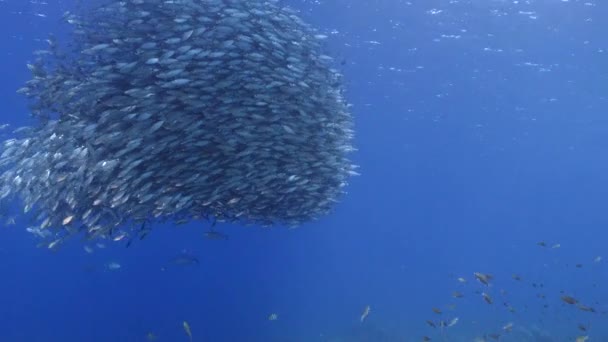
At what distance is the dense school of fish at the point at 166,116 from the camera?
949 cm

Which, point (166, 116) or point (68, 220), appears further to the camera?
point (68, 220)

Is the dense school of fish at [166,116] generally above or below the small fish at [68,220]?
above

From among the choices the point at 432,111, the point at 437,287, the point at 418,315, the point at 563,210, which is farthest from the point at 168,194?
the point at 563,210

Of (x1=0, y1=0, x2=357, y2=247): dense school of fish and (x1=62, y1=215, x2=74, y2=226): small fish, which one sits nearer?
(x1=0, y1=0, x2=357, y2=247): dense school of fish

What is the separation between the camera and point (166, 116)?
9.51 m

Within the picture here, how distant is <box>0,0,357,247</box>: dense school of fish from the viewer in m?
9.49

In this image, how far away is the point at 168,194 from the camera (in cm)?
1027

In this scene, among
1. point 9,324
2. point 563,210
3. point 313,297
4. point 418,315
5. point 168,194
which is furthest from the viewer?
point 563,210

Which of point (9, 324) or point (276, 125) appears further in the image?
point (9, 324)

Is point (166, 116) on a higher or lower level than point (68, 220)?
higher

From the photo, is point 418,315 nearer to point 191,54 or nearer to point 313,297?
point 313,297

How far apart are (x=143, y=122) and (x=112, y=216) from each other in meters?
2.26

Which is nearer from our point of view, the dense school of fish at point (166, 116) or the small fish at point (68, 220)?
the dense school of fish at point (166, 116)

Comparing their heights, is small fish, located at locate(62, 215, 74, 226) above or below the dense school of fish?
below
